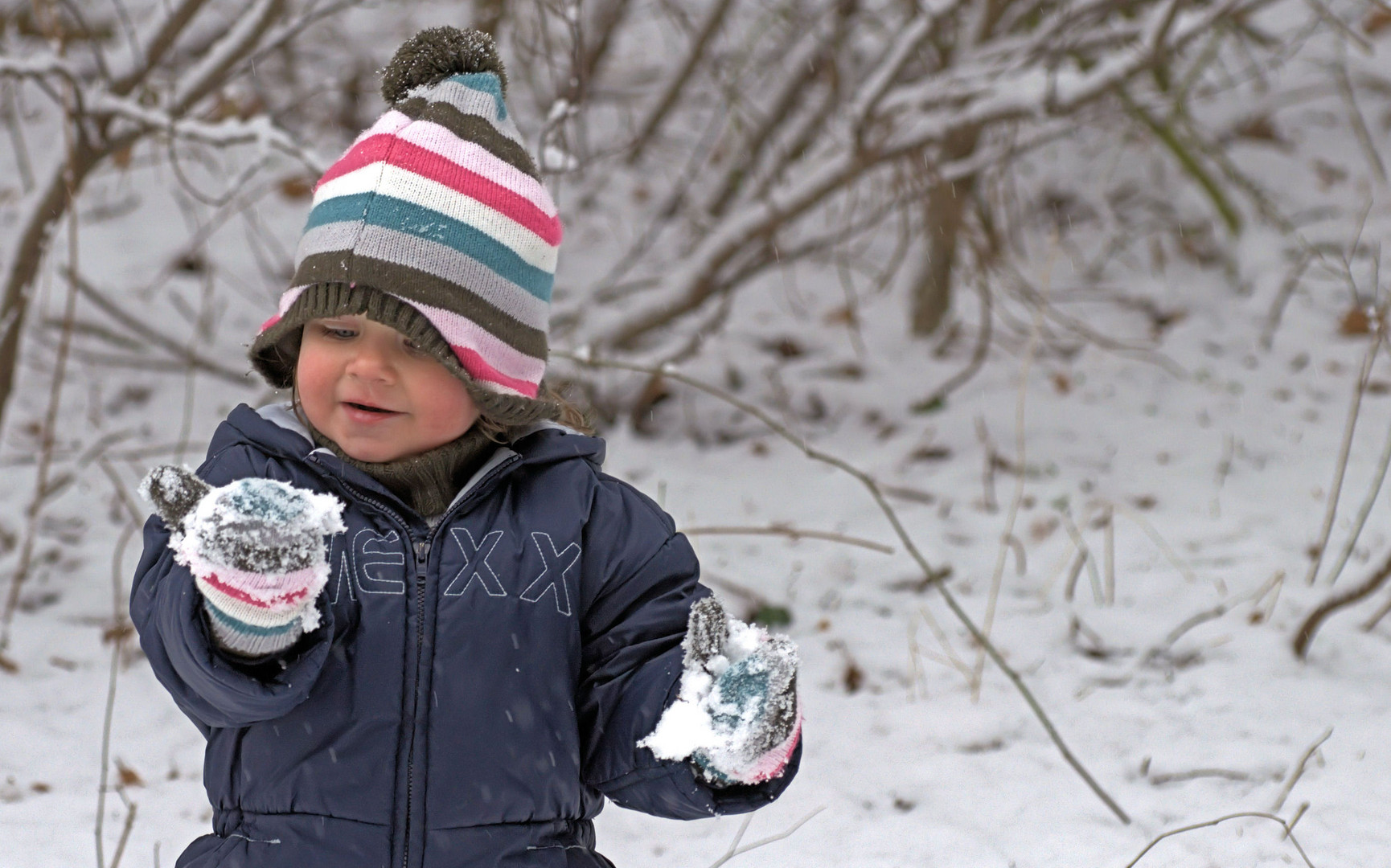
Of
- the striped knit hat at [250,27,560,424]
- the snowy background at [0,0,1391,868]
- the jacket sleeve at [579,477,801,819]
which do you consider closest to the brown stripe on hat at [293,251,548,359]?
the striped knit hat at [250,27,560,424]

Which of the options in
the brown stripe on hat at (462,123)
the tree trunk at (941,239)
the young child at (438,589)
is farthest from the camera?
the tree trunk at (941,239)

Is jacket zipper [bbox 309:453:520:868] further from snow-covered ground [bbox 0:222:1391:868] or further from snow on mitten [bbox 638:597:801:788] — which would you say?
snow-covered ground [bbox 0:222:1391:868]

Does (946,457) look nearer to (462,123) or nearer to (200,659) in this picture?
(462,123)

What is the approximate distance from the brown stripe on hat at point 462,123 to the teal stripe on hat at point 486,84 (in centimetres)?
4

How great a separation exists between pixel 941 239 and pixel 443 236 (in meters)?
3.25

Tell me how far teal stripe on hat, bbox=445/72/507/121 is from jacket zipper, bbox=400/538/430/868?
617 millimetres

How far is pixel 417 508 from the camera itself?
1.67 m

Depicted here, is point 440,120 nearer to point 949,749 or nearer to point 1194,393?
point 949,749

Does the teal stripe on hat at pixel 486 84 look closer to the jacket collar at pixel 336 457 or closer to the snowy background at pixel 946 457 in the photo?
the jacket collar at pixel 336 457

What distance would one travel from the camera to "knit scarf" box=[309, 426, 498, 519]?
1.65 m

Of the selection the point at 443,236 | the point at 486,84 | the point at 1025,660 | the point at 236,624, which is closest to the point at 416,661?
the point at 236,624

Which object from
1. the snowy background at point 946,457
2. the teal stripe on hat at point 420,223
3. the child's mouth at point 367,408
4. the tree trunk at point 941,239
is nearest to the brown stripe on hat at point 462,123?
the teal stripe on hat at point 420,223

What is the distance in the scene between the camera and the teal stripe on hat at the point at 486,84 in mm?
1749

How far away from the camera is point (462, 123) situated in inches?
67.4
